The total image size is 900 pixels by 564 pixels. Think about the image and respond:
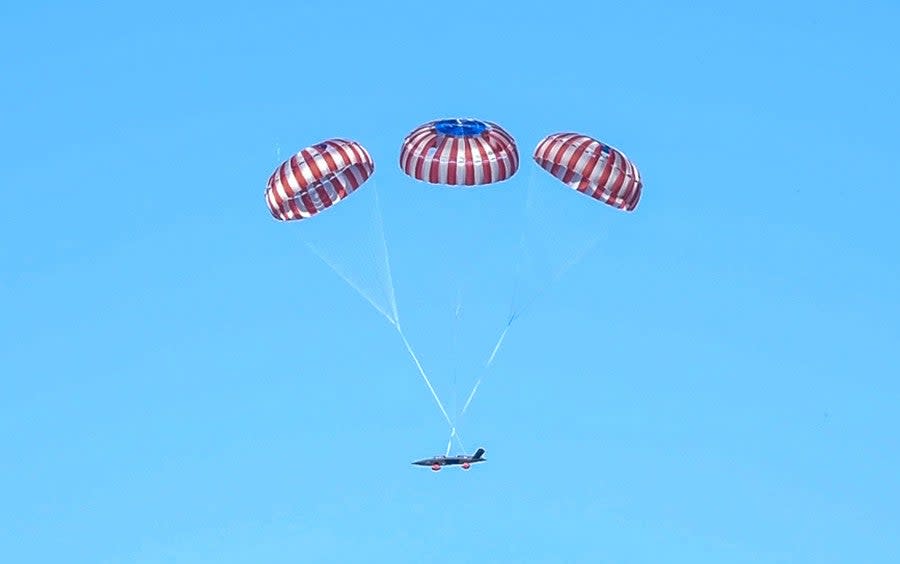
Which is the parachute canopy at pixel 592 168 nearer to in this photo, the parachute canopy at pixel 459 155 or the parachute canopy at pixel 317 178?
the parachute canopy at pixel 459 155

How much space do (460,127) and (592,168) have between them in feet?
13.8

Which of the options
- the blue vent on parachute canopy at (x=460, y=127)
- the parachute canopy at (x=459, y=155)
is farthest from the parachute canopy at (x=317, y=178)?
the blue vent on parachute canopy at (x=460, y=127)

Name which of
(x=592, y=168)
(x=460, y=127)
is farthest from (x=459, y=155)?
(x=592, y=168)

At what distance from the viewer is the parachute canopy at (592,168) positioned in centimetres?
4400

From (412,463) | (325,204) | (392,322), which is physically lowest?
(412,463)

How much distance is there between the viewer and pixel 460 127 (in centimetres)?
4453

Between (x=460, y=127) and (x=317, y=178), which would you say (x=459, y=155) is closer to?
(x=460, y=127)

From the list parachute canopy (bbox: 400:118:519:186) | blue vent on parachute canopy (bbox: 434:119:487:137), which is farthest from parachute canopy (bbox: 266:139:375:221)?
blue vent on parachute canopy (bbox: 434:119:487:137)

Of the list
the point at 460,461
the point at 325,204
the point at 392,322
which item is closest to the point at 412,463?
the point at 460,461

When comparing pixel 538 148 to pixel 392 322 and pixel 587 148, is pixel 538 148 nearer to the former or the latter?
pixel 587 148

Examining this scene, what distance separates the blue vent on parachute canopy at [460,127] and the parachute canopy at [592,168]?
216 cm

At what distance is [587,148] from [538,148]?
218 centimetres

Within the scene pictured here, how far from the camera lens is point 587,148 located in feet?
145

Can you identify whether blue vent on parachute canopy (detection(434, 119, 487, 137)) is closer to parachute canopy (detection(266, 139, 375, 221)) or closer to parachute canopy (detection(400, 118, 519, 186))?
parachute canopy (detection(400, 118, 519, 186))
